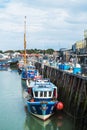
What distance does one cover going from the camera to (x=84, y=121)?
2978 cm

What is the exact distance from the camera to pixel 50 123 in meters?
33.7

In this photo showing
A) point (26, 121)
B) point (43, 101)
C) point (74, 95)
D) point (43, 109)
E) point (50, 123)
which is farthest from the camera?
point (74, 95)

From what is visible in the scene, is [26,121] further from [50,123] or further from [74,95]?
[74,95]

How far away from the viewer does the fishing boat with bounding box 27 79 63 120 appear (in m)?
33.6

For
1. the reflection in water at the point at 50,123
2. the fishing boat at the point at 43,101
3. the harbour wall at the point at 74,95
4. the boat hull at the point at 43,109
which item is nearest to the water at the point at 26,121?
the reflection in water at the point at 50,123

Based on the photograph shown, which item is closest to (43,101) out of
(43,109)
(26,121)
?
(43,109)

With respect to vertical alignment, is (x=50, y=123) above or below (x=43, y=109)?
below

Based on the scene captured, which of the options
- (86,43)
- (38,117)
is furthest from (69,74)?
(86,43)

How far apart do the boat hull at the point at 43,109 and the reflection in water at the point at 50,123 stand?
→ 1.71 feet

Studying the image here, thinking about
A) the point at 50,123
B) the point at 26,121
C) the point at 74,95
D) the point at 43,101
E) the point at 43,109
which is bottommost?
the point at 26,121

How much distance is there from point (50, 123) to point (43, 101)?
7.27 feet

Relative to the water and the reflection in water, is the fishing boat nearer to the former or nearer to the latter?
the reflection in water

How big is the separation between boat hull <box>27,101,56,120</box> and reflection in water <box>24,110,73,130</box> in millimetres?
520

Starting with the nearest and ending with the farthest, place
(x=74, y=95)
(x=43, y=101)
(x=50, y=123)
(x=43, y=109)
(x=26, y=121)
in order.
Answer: (x=43, y=109) < (x=50, y=123) < (x=43, y=101) < (x=26, y=121) < (x=74, y=95)
